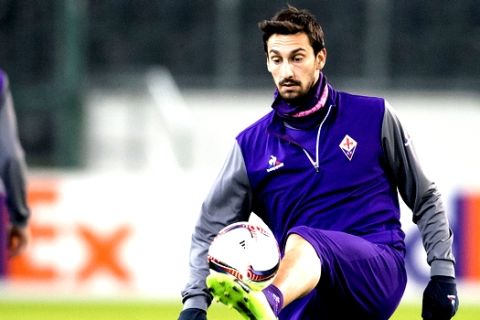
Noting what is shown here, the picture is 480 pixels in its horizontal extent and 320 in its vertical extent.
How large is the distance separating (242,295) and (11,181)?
3054mm

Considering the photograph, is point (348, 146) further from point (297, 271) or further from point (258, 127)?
point (297, 271)

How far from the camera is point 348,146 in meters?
5.91

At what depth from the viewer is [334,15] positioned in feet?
56.1

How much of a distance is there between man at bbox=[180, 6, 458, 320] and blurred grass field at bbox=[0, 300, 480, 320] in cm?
507

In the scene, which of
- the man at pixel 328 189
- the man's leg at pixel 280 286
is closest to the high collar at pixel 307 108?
the man at pixel 328 189

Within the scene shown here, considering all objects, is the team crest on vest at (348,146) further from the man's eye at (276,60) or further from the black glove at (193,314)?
the black glove at (193,314)

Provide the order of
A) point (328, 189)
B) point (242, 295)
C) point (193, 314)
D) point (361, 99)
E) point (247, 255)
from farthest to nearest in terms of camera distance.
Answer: point (361, 99) → point (328, 189) → point (193, 314) → point (247, 255) → point (242, 295)

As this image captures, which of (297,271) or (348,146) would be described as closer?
(297,271)

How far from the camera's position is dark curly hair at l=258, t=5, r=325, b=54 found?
224 inches

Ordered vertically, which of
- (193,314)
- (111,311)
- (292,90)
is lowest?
(111,311)

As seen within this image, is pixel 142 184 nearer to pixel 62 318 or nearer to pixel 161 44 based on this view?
pixel 62 318

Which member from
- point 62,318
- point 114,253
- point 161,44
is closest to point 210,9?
point 161,44

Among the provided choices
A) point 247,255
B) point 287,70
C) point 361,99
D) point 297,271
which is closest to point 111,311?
point 361,99

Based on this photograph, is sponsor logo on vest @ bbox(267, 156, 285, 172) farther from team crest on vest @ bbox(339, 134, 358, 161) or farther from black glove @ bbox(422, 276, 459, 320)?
black glove @ bbox(422, 276, 459, 320)
